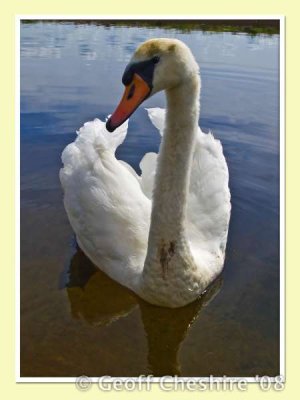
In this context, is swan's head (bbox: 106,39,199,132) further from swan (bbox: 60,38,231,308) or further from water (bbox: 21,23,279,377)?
water (bbox: 21,23,279,377)

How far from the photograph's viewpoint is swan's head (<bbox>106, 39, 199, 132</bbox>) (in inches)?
110

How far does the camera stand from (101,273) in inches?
152

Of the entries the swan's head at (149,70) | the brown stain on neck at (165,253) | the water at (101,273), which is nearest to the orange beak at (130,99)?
the swan's head at (149,70)

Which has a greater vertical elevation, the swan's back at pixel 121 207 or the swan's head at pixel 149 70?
the swan's head at pixel 149 70

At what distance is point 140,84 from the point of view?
2814 millimetres

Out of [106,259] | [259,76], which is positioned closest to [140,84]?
[106,259]

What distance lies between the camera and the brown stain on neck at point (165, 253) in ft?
10.7

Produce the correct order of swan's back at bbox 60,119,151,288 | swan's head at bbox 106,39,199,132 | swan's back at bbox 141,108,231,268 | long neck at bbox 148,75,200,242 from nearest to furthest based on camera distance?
1. swan's head at bbox 106,39,199,132
2. long neck at bbox 148,75,200,242
3. swan's back at bbox 60,119,151,288
4. swan's back at bbox 141,108,231,268

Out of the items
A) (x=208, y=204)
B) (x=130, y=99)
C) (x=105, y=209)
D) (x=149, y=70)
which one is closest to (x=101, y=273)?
(x=105, y=209)

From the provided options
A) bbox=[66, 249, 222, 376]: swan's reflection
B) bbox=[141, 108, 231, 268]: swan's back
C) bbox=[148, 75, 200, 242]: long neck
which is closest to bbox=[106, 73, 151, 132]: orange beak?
bbox=[148, 75, 200, 242]: long neck

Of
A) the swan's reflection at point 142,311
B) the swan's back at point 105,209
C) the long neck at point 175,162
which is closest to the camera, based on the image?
the long neck at point 175,162

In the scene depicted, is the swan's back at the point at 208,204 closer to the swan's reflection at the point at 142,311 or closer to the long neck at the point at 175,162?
the swan's reflection at the point at 142,311

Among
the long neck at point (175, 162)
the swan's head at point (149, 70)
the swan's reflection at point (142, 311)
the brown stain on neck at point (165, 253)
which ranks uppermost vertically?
the swan's head at point (149, 70)

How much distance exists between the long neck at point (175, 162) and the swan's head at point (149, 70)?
123 mm
